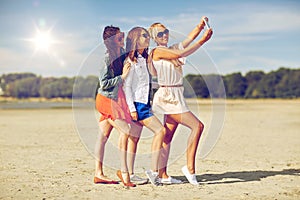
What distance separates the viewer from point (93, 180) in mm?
6809

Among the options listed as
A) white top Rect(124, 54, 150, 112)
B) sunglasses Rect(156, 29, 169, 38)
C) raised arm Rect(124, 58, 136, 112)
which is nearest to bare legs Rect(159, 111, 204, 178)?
white top Rect(124, 54, 150, 112)

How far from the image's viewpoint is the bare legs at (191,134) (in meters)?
6.30

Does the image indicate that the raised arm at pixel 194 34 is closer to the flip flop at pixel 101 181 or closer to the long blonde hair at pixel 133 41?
the long blonde hair at pixel 133 41

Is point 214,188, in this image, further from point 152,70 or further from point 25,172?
point 25,172

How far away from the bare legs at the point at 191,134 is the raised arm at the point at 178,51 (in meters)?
0.81

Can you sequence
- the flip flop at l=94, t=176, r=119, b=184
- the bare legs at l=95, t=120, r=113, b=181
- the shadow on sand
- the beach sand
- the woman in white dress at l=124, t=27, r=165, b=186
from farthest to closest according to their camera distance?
the shadow on sand → the flip flop at l=94, t=176, r=119, b=184 → the bare legs at l=95, t=120, r=113, b=181 → the woman in white dress at l=124, t=27, r=165, b=186 → the beach sand

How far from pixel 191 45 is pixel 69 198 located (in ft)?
8.30

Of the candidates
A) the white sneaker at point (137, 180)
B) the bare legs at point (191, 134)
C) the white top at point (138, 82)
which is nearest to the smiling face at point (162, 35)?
the white top at point (138, 82)

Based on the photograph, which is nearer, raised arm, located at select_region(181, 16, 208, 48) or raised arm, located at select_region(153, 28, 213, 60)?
raised arm, located at select_region(153, 28, 213, 60)

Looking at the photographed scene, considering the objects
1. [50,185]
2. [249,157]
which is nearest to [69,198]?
[50,185]

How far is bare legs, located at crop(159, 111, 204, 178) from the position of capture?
630 centimetres

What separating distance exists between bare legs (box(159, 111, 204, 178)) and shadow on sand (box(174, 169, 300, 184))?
47cm

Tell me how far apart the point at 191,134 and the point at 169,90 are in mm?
720

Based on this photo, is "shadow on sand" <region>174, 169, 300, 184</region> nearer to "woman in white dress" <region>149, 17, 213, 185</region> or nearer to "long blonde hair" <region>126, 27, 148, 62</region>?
"woman in white dress" <region>149, 17, 213, 185</region>
